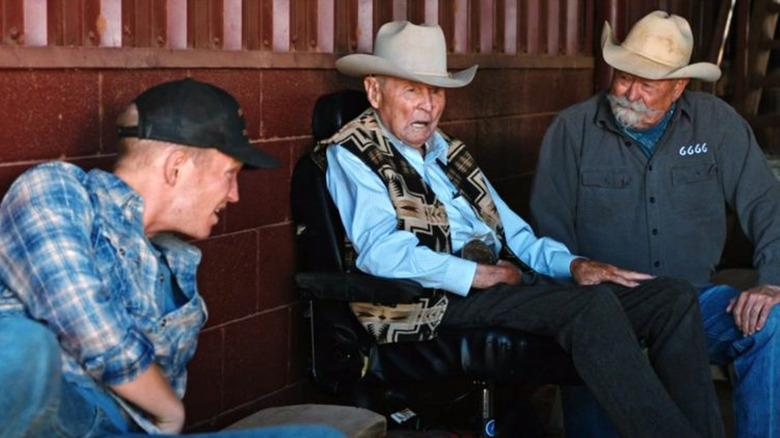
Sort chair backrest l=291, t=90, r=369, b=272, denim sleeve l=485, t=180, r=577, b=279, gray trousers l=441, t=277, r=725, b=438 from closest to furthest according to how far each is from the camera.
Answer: gray trousers l=441, t=277, r=725, b=438 < chair backrest l=291, t=90, r=369, b=272 < denim sleeve l=485, t=180, r=577, b=279

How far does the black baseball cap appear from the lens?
2932 mm

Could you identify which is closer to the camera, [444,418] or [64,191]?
[64,191]

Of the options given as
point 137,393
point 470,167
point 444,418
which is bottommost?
point 444,418

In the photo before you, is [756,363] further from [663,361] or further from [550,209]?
[550,209]

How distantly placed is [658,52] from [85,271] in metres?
2.73

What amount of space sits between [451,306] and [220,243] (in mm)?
691

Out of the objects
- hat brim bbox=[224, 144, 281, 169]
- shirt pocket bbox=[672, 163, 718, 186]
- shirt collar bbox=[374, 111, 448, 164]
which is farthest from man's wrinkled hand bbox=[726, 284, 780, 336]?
hat brim bbox=[224, 144, 281, 169]

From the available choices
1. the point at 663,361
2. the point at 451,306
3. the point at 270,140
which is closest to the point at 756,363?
the point at 663,361

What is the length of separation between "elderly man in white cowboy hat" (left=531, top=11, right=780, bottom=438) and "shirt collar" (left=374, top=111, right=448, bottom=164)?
526 mm

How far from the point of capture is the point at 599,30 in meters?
6.73

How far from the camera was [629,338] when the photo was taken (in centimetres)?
379

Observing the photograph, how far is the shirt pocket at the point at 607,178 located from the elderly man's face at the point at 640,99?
0.56ft

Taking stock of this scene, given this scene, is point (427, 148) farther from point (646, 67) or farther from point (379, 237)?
point (646, 67)

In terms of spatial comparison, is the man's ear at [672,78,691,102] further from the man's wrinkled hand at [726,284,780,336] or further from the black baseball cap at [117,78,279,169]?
the black baseball cap at [117,78,279,169]
